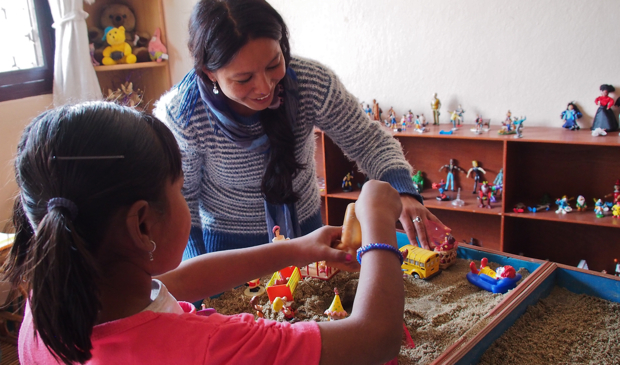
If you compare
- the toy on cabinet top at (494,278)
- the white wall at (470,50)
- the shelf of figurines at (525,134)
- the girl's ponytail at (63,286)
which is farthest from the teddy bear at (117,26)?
the girl's ponytail at (63,286)

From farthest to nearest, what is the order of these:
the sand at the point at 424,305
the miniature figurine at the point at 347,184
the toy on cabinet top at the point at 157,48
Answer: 1. the toy on cabinet top at the point at 157,48
2. the miniature figurine at the point at 347,184
3. the sand at the point at 424,305

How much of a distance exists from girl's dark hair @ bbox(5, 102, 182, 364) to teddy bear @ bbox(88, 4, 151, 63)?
2.58 meters

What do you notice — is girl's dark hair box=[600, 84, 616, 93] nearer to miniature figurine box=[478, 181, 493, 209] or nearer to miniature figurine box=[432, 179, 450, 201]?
miniature figurine box=[478, 181, 493, 209]

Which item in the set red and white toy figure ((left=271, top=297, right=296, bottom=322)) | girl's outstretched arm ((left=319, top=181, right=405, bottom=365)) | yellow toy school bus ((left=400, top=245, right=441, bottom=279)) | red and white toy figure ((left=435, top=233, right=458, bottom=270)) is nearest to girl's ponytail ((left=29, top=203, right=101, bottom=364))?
girl's outstretched arm ((left=319, top=181, right=405, bottom=365))

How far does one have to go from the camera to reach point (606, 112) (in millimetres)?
2090

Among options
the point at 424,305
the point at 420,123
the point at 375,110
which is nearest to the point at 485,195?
the point at 420,123

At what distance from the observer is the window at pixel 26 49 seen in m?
2.54

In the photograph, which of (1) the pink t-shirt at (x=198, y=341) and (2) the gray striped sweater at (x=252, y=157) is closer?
(1) the pink t-shirt at (x=198, y=341)

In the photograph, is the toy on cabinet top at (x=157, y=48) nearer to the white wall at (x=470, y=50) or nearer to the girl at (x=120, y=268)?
the white wall at (x=470, y=50)

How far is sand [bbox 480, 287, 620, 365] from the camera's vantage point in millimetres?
914

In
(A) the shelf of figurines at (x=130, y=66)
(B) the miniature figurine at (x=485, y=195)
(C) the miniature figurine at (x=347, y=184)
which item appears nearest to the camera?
(B) the miniature figurine at (x=485, y=195)

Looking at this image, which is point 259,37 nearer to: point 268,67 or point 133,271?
point 268,67

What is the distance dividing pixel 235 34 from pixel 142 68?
2449mm

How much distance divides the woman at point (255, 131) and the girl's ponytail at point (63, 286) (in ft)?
2.13
